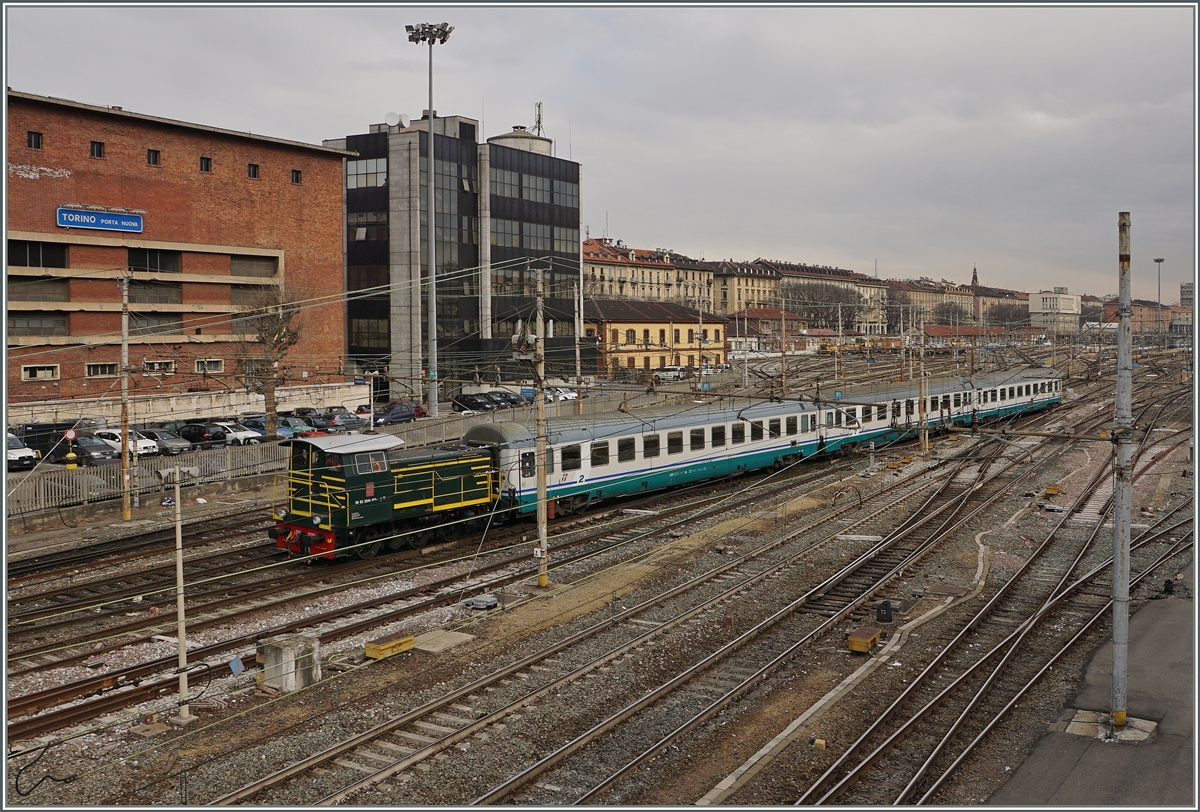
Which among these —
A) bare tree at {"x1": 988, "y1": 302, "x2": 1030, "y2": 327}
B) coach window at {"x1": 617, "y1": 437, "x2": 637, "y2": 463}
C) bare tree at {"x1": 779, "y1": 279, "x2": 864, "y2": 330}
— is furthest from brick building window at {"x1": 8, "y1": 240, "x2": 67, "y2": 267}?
bare tree at {"x1": 988, "y1": 302, "x2": 1030, "y2": 327}

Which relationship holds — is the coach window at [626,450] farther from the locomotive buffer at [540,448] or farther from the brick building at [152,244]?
the brick building at [152,244]

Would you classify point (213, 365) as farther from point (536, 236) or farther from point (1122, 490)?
point (1122, 490)

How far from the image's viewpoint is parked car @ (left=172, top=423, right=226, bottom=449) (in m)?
41.5

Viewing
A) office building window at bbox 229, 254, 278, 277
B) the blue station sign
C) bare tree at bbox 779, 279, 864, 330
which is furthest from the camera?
bare tree at bbox 779, 279, 864, 330

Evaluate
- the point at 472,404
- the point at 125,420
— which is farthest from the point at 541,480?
the point at 472,404

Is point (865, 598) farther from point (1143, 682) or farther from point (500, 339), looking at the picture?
point (500, 339)

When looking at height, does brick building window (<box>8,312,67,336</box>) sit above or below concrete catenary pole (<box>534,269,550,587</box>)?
above

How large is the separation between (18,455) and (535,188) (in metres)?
43.3

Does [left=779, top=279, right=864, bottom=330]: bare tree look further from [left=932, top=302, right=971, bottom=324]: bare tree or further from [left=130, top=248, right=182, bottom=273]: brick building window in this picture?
[left=130, top=248, right=182, bottom=273]: brick building window

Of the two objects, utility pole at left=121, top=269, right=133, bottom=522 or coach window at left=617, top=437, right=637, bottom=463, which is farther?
Result: coach window at left=617, top=437, right=637, bottom=463

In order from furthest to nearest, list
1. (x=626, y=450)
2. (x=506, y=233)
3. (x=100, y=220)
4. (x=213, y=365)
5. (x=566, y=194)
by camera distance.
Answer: (x=566, y=194) → (x=506, y=233) → (x=213, y=365) → (x=100, y=220) → (x=626, y=450)

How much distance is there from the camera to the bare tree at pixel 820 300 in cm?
14800

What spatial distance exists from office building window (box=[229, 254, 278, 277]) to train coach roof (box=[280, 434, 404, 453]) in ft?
117

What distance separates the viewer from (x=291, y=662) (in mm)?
15094
